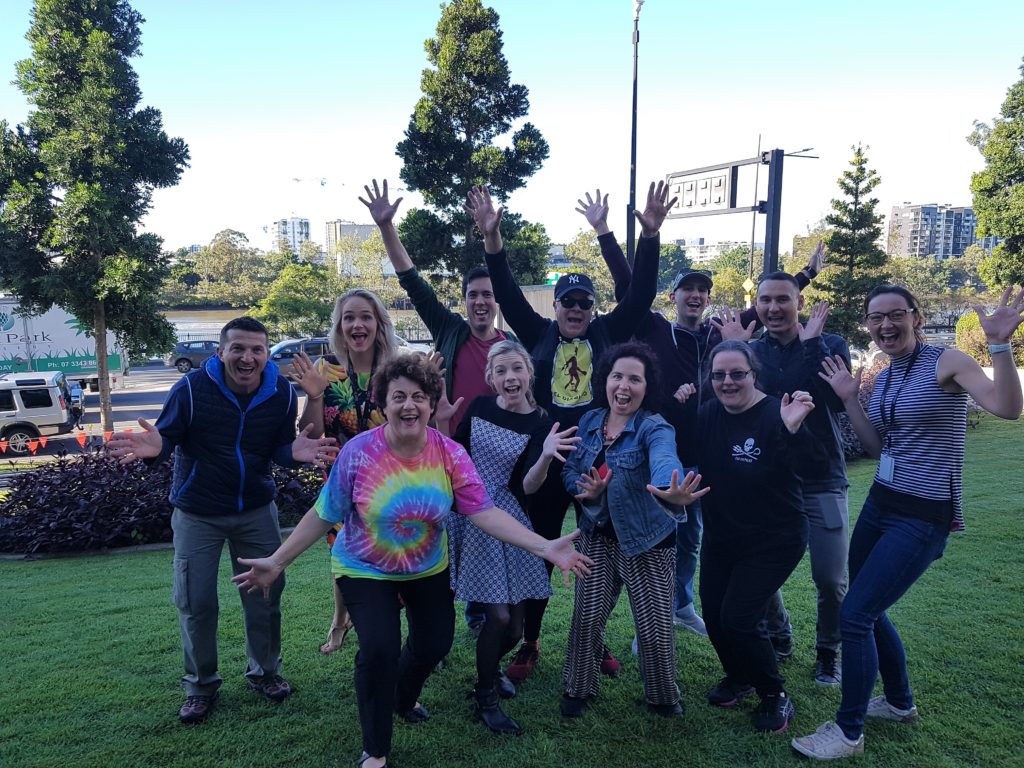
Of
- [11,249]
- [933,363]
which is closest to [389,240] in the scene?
[933,363]

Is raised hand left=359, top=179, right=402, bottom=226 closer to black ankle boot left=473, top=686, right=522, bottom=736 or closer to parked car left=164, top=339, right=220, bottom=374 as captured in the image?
black ankle boot left=473, top=686, right=522, bottom=736

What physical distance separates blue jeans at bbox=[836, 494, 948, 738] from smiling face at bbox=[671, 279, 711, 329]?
1.94 metres

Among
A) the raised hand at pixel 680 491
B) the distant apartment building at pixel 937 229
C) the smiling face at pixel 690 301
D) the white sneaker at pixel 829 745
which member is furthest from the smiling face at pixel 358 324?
the distant apartment building at pixel 937 229

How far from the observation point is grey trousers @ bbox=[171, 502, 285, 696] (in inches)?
136

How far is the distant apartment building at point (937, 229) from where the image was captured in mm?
129250

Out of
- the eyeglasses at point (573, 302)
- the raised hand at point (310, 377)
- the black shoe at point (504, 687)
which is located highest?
the eyeglasses at point (573, 302)

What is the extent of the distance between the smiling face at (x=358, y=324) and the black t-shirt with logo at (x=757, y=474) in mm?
1948

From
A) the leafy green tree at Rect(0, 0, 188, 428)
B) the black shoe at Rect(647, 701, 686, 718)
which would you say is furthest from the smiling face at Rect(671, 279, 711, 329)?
the leafy green tree at Rect(0, 0, 188, 428)

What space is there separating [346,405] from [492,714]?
5.90 feet

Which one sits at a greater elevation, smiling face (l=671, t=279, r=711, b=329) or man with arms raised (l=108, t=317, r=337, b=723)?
smiling face (l=671, t=279, r=711, b=329)

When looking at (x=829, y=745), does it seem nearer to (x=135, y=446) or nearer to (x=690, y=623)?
(x=690, y=623)

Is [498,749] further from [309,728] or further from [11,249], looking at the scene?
[11,249]

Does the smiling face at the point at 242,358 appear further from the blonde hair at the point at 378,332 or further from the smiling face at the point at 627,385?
the smiling face at the point at 627,385

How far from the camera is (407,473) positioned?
2.97m
